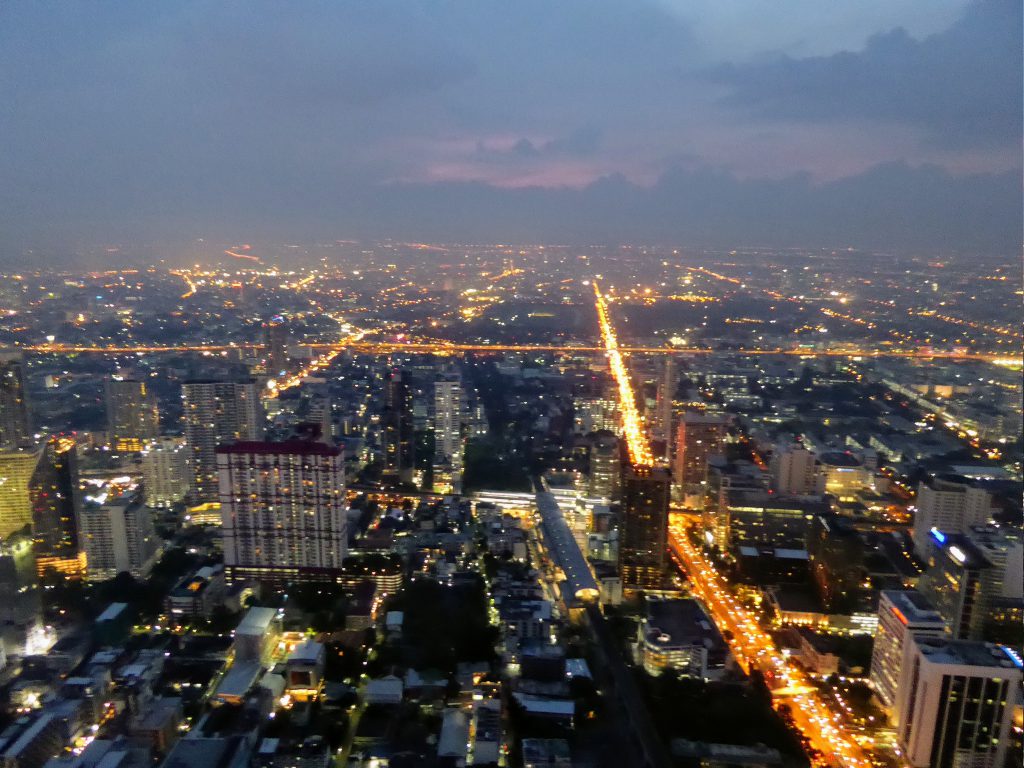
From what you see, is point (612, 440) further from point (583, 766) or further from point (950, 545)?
point (583, 766)

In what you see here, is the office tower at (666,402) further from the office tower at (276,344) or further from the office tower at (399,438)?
the office tower at (276,344)

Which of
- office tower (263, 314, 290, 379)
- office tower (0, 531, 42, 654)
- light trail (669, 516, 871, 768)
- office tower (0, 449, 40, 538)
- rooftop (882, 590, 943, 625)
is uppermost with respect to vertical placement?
office tower (263, 314, 290, 379)

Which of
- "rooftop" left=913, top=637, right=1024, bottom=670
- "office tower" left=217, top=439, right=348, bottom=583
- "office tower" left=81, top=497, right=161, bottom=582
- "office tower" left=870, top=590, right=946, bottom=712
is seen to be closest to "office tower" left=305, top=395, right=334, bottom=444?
"office tower" left=217, top=439, right=348, bottom=583

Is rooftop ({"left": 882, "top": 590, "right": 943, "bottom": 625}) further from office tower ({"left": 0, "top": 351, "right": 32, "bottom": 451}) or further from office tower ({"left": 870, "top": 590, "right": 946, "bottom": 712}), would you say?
office tower ({"left": 0, "top": 351, "right": 32, "bottom": 451})

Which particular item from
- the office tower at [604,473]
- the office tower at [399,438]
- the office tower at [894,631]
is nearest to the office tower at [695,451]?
the office tower at [604,473]

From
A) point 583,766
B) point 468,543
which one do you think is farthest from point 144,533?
point 583,766

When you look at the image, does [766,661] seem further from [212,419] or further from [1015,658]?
[212,419]
